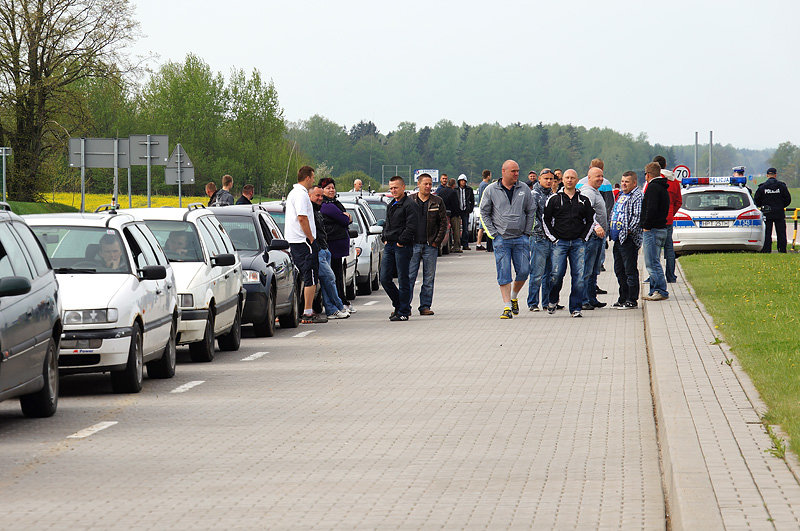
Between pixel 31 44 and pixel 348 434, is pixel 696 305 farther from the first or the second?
pixel 31 44

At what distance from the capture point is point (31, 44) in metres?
56.0

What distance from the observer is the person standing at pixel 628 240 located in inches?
762

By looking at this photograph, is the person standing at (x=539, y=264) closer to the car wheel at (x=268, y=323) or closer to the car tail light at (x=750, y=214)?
the car wheel at (x=268, y=323)

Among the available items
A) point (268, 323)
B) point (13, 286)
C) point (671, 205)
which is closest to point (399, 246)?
point (268, 323)

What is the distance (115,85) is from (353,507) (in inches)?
2060

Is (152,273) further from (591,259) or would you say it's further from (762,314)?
(591,259)

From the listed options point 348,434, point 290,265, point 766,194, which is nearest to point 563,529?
point 348,434

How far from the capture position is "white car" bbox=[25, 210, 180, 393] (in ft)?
36.1

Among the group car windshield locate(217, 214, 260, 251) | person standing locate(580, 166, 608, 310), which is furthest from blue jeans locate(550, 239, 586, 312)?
car windshield locate(217, 214, 260, 251)

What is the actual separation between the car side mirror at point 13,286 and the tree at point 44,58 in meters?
48.3

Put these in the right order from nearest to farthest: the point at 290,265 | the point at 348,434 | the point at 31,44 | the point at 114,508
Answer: the point at 114,508 → the point at 348,434 → the point at 290,265 → the point at 31,44

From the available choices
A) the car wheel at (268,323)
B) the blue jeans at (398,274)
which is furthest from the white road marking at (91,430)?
the blue jeans at (398,274)

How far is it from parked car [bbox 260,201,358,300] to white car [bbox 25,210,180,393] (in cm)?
809

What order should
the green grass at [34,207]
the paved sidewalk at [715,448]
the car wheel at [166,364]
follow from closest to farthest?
1. the paved sidewalk at [715,448]
2. the car wheel at [166,364]
3. the green grass at [34,207]
